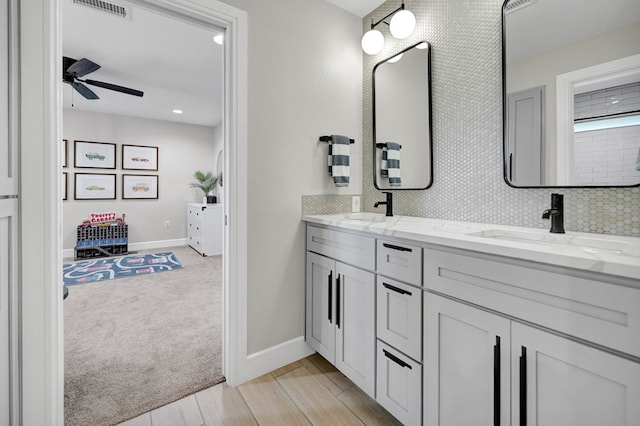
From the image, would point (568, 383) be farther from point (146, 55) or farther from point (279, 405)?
point (146, 55)

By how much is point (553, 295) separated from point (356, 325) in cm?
93

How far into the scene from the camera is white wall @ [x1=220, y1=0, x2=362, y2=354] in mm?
1794

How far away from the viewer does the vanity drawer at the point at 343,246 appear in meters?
1.50

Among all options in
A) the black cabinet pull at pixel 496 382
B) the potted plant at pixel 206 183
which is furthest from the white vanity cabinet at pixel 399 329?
the potted plant at pixel 206 183

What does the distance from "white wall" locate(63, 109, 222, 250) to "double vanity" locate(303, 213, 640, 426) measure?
5117 millimetres

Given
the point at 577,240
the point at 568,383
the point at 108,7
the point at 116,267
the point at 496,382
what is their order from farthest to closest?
the point at 116,267, the point at 108,7, the point at 577,240, the point at 496,382, the point at 568,383

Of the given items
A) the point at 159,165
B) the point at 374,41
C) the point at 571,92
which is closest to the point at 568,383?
the point at 571,92

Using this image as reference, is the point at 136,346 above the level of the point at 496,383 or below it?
below

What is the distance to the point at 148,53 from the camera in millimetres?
3006

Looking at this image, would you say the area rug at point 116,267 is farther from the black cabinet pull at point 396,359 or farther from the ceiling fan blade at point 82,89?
the black cabinet pull at point 396,359

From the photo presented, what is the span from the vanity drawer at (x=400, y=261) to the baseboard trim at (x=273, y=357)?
0.91 metres

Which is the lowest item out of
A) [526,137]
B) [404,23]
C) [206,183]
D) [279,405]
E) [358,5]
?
[279,405]

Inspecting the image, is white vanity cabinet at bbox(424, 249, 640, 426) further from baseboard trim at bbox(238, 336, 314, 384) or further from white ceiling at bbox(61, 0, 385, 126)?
white ceiling at bbox(61, 0, 385, 126)

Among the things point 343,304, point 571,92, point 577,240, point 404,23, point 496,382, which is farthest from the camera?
point 404,23
